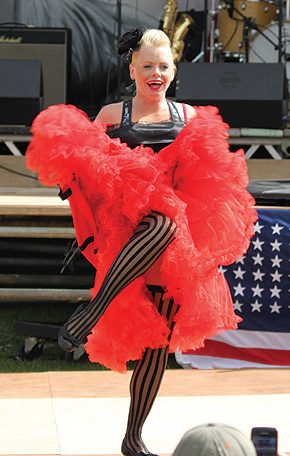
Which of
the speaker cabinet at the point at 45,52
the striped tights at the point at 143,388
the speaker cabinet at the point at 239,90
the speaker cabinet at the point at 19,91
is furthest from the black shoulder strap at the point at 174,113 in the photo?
the speaker cabinet at the point at 45,52

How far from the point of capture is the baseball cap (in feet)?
2.75

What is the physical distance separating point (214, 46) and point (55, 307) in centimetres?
371

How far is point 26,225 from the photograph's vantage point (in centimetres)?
434

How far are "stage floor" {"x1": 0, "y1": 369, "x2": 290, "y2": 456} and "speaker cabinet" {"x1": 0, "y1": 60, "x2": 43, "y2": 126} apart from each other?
3381mm

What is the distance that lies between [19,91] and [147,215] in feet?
14.6

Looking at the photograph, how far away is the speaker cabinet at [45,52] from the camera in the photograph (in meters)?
7.06

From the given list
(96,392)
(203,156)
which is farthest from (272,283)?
(203,156)

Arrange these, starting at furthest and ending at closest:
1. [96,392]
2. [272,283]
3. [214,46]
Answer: [214,46] < [272,283] < [96,392]

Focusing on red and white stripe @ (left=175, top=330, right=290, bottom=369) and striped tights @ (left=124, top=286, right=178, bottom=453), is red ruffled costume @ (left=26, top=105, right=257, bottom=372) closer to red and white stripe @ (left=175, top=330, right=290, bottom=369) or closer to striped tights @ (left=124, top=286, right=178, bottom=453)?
striped tights @ (left=124, top=286, right=178, bottom=453)

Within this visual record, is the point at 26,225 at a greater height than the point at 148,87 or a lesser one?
lesser

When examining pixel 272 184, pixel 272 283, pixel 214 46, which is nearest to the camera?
pixel 272 283

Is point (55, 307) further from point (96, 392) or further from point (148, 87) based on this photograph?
point (148, 87)

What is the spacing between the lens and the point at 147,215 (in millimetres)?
2000

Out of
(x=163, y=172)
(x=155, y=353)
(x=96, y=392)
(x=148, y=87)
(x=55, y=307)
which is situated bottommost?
(x=55, y=307)
